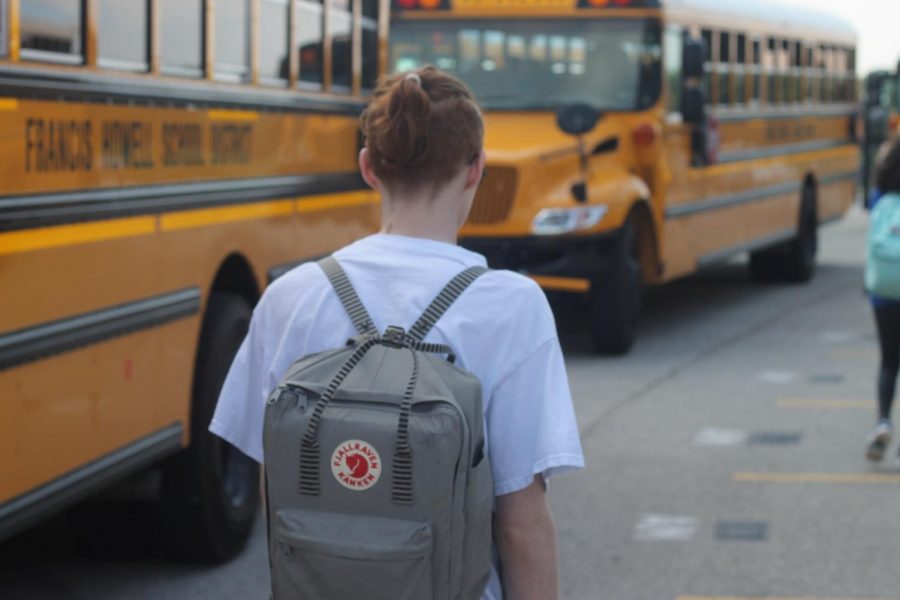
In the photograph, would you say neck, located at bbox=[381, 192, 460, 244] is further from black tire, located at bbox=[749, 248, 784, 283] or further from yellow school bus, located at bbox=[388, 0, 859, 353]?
black tire, located at bbox=[749, 248, 784, 283]

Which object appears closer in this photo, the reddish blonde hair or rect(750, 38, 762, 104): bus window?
the reddish blonde hair

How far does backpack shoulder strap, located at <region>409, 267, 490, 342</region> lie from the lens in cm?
244

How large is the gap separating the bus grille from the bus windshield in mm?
984

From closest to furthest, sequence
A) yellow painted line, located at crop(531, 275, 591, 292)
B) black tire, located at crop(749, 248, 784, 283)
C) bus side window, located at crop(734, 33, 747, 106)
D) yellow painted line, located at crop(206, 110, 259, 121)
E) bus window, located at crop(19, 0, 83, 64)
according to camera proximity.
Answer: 1. bus window, located at crop(19, 0, 83, 64)
2. yellow painted line, located at crop(206, 110, 259, 121)
3. yellow painted line, located at crop(531, 275, 591, 292)
4. bus side window, located at crop(734, 33, 747, 106)
5. black tire, located at crop(749, 248, 784, 283)

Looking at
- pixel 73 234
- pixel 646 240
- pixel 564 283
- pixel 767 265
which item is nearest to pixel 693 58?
pixel 646 240

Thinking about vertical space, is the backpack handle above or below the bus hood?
below

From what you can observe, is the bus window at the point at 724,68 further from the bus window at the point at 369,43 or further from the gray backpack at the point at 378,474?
the gray backpack at the point at 378,474

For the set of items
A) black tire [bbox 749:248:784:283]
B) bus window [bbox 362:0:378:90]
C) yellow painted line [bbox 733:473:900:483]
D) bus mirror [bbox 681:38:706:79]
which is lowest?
yellow painted line [bbox 733:473:900:483]

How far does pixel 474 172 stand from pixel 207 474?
11.7 feet

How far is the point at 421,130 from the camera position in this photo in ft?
8.25

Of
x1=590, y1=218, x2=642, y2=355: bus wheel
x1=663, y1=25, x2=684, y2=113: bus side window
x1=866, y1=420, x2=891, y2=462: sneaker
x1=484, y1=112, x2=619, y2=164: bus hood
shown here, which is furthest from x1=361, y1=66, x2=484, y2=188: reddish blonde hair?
x1=663, y1=25, x2=684, y2=113: bus side window

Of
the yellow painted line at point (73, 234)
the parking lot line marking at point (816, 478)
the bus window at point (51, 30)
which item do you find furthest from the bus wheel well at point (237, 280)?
the parking lot line marking at point (816, 478)

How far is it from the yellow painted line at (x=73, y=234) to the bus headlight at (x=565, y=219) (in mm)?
6307

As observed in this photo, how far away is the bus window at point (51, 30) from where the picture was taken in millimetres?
4492
